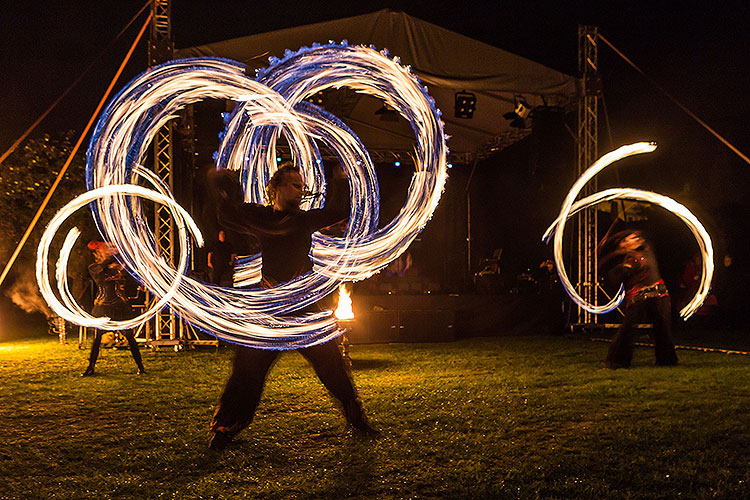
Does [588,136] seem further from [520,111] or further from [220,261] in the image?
[220,261]

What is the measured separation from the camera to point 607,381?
713 centimetres

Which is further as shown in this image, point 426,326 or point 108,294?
point 426,326

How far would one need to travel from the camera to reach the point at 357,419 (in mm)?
4672

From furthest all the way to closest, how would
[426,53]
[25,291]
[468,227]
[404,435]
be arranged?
1. [468,227]
2. [25,291]
3. [426,53]
4. [404,435]

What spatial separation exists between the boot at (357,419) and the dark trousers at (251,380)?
10cm

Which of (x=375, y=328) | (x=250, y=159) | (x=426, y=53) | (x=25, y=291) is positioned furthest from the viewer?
(x=25, y=291)

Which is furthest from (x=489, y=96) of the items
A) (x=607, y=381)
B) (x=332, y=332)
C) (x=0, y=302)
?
(x=0, y=302)

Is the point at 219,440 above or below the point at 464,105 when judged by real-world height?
below

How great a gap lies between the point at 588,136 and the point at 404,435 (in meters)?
9.06

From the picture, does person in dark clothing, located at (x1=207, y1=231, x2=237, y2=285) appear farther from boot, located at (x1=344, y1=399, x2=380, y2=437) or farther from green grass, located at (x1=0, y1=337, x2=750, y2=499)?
boot, located at (x1=344, y1=399, x2=380, y2=437)

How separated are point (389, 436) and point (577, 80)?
948 cm

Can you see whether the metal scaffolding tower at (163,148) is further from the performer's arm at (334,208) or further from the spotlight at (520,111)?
the spotlight at (520,111)

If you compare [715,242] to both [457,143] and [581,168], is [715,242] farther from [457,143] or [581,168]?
[457,143]

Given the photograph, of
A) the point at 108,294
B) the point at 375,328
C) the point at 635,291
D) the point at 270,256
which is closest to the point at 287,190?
the point at 270,256
